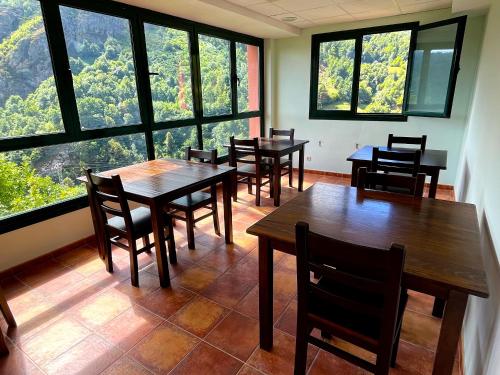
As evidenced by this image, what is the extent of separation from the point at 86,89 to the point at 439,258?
315 cm

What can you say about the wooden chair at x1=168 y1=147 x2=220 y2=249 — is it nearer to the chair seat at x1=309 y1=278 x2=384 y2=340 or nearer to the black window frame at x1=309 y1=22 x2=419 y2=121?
the chair seat at x1=309 y1=278 x2=384 y2=340

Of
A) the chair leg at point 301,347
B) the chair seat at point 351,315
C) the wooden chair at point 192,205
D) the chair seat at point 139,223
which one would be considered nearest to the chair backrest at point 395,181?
the chair seat at point 351,315

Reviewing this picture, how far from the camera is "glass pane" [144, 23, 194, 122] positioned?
351 centimetres

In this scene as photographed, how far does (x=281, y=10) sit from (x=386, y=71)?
1.81 meters

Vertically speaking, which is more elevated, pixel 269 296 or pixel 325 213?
pixel 325 213

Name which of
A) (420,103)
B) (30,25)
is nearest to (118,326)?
(30,25)

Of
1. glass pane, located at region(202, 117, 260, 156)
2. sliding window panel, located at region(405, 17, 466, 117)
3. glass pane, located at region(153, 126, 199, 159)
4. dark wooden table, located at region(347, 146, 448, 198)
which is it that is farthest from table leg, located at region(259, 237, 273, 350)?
sliding window panel, located at region(405, 17, 466, 117)

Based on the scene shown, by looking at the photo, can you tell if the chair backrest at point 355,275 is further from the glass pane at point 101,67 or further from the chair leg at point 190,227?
the glass pane at point 101,67

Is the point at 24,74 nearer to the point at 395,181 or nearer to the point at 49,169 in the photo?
the point at 49,169

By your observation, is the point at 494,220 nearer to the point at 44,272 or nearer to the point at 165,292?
the point at 165,292

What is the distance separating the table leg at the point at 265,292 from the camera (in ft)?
5.06

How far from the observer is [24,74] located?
2496 mm

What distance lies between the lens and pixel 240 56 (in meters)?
4.86

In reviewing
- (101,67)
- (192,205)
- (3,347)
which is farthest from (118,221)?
(101,67)
